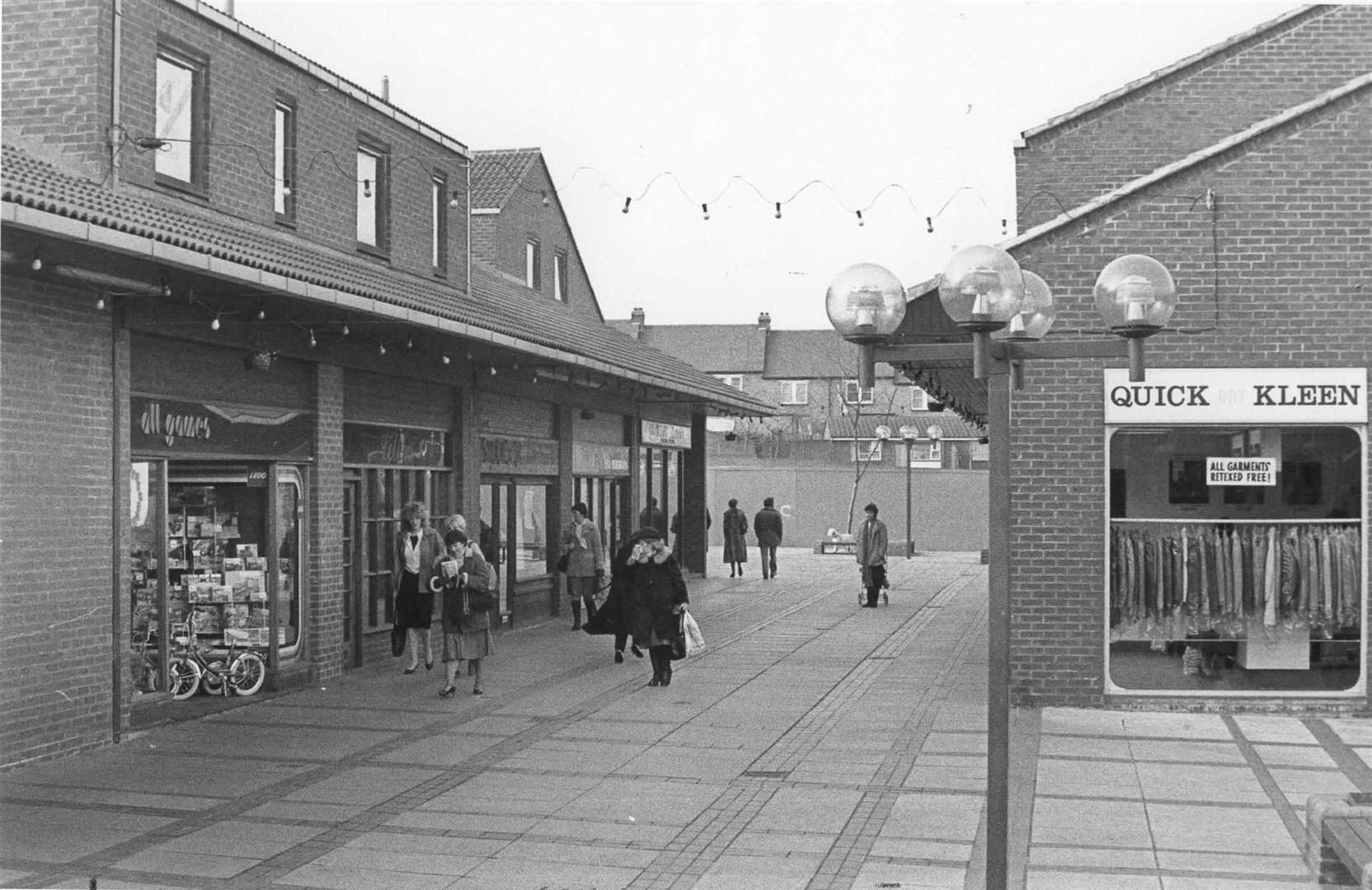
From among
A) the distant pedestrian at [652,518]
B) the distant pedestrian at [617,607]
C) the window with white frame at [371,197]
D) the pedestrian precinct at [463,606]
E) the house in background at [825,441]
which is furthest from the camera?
the house in background at [825,441]

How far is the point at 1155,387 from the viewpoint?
13086 mm

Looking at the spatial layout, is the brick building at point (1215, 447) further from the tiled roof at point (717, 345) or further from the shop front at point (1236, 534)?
the tiled roof at point (717, 345)

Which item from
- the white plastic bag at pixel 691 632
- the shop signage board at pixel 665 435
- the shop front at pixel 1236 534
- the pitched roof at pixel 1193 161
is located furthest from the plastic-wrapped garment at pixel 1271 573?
the shop signage board at pixel 665 435

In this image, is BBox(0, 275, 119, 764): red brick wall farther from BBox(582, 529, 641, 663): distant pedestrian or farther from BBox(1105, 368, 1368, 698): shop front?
BBox(1105, 368, 1368, 698): shop front

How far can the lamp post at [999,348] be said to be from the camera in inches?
255

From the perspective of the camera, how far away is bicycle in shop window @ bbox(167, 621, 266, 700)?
12961mm

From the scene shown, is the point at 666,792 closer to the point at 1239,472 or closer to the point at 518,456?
the point at 1239,472

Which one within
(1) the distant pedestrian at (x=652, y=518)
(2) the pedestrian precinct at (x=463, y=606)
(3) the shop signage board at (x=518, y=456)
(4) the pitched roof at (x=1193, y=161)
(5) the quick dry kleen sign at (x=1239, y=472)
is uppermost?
(4) the pitched roof at (x=1193, y=161)

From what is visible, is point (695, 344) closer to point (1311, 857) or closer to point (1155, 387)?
point (1155, 387)

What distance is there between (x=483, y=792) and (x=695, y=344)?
68400mm

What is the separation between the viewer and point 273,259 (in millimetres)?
12156

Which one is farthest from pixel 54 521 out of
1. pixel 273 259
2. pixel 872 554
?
pixel 872 554

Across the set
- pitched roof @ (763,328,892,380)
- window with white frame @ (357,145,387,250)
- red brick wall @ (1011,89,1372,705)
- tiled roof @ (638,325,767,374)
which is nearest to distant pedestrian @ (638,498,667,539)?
window with white frame @ (357,145,387,250)

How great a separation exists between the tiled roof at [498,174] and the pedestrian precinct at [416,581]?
45.6 feet
